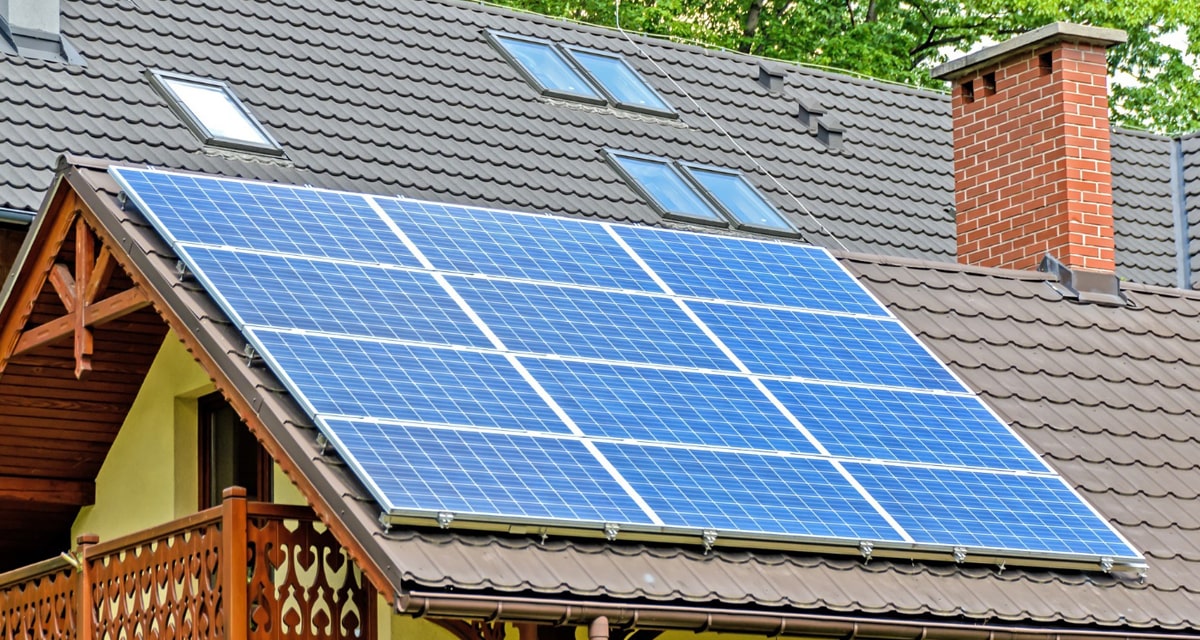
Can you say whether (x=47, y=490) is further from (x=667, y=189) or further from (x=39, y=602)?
(x=667, y=189)

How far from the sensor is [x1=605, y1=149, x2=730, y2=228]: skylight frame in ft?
62.7

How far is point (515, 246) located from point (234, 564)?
320 cm

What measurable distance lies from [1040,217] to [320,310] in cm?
737

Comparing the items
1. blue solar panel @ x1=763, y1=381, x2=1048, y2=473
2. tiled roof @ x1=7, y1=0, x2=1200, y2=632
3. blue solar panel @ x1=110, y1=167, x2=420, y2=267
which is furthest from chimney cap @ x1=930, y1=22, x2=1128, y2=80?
blue solar panel @ x1=110, y1=167, x2=420, y2=267

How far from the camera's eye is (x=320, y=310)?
11711 millimetres

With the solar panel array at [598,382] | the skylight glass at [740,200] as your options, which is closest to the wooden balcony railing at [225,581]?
the solar panel array at [598,382]

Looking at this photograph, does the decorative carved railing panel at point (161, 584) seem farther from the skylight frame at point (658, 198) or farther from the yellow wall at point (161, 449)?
the skylight frame at point (658, 198)

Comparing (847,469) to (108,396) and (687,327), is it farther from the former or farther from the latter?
(108,396)

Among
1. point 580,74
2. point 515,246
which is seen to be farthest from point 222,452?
point 580,74

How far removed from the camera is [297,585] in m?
11.0

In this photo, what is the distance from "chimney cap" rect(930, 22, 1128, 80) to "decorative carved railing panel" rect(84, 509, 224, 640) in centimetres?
830

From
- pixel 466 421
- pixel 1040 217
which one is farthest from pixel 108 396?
pixel 1040 217

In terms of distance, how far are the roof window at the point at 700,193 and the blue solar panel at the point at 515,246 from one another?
5325 mm

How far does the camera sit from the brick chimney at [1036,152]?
17141mm
